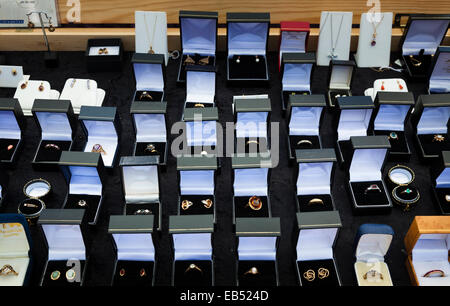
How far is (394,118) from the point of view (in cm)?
617

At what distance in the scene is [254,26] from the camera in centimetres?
683

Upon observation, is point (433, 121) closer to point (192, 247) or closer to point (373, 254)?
point (373, 254)

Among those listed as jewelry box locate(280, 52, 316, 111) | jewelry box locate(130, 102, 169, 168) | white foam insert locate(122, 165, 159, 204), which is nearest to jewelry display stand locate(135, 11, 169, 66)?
jewelry box locate(130, 102, 169, 168)

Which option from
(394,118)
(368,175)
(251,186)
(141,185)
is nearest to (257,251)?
(251,186)

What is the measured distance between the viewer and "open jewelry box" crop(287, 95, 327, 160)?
19.4 ft

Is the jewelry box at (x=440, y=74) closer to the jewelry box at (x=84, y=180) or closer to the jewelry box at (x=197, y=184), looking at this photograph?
the jewelry box at (x=197, y=184)

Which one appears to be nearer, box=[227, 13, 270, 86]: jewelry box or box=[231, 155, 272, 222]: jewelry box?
box=[231, 155, 272, 222]: jewelry box

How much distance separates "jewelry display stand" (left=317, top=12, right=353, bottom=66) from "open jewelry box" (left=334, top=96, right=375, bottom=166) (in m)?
1.15

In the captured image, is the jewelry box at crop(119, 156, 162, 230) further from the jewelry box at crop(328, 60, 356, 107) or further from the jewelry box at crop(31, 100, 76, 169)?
the jewelry box at crop(328, 60, 356, 107)

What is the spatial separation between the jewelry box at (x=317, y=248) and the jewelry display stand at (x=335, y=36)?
2.68m

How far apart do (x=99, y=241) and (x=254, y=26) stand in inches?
126

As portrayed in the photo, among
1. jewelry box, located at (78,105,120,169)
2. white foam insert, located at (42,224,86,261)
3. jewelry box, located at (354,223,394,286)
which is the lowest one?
jewelry box, located at (354,223,394,286)

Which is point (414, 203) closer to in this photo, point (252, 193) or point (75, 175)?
point (252, 193)

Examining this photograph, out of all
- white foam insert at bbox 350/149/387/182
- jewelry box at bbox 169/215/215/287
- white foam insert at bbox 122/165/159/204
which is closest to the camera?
jewelry box at bbox 169/215/215/287
